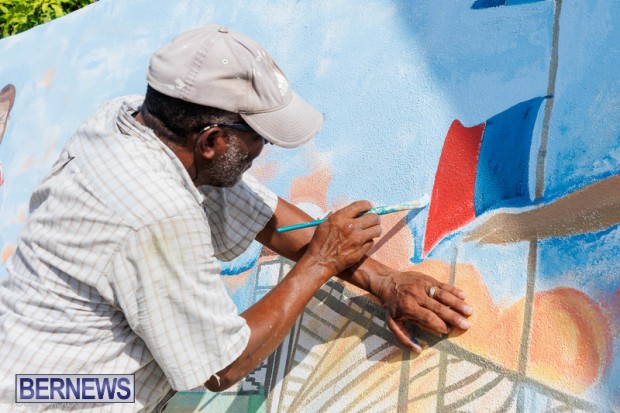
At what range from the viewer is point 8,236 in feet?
11.5

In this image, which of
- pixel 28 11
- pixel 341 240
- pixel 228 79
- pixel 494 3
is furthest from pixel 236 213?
pixel 28 11

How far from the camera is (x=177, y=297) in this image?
148cm

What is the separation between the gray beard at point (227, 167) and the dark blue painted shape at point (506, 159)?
74 cm

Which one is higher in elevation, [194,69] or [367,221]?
[194,69]

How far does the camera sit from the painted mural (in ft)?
5.77

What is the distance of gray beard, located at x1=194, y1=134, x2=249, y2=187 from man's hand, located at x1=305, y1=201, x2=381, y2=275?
0.30 metres

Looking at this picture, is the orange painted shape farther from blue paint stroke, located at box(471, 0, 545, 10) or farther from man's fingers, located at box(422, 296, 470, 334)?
blue paint stroke, located at box(471, 0, 545, 10)

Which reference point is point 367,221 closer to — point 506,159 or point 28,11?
point 506,159

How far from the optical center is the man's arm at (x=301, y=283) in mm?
1670

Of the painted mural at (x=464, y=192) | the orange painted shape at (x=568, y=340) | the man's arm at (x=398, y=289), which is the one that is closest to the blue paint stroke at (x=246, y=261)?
the painted mural at (x=464, y=192)

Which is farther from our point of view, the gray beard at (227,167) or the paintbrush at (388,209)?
the paintbrush at (388,209)

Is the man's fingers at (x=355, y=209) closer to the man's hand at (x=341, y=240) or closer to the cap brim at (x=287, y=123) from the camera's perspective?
the man's hand at (x=341, y=240)

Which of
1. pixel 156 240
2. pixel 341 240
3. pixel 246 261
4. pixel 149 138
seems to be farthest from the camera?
pixel 246 261

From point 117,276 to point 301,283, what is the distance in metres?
0.50
